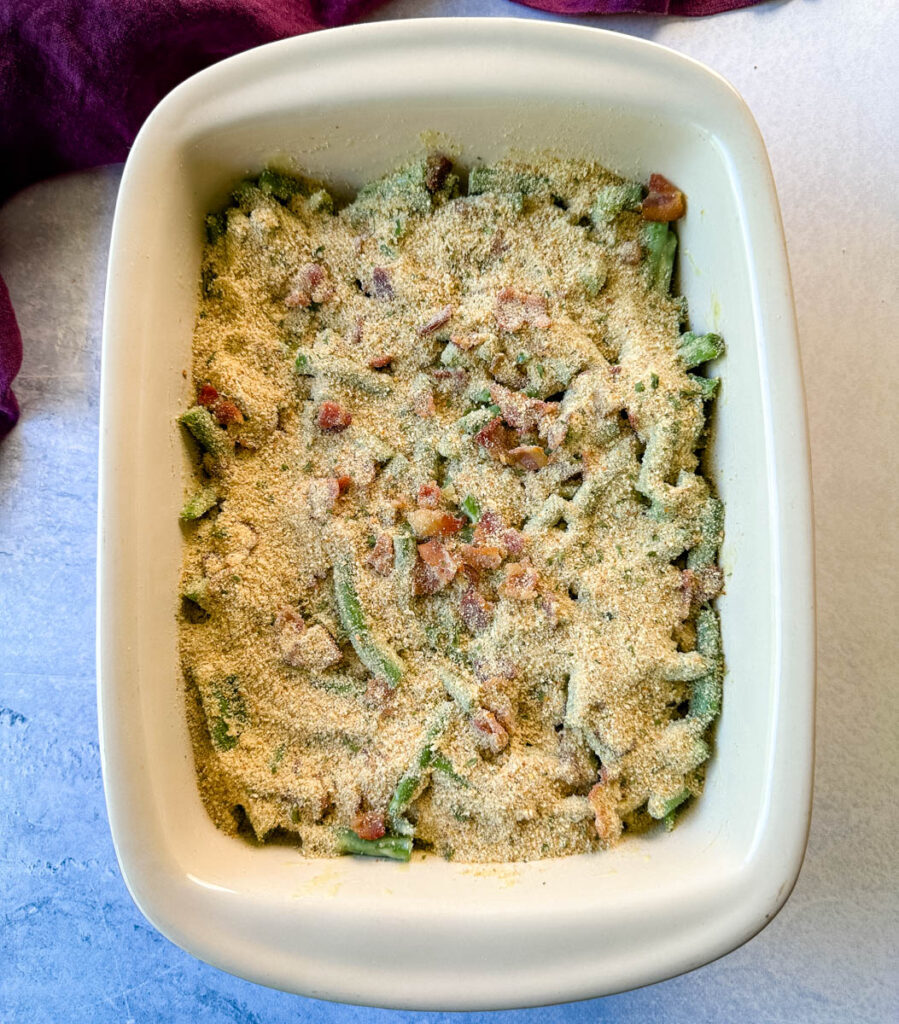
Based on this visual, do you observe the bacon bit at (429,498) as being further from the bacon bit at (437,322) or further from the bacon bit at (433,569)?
the bacon bit at (437,322)

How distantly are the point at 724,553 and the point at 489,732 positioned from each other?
0.26 metres

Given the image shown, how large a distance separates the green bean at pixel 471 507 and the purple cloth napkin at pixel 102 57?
55 cm

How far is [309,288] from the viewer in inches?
29.8

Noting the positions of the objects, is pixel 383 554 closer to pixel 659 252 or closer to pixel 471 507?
pixel 471 507

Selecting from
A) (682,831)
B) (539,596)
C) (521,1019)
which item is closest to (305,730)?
(539,596)

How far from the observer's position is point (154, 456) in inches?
27.0

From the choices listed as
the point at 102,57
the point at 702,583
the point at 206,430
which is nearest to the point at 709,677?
the point at 702,583

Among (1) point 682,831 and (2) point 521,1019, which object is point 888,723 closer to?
(1) point 682,831

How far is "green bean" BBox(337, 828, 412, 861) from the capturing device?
0.70 metres

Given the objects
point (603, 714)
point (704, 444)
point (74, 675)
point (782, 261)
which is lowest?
point (74, 675)

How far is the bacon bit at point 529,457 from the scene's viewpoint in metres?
0.72

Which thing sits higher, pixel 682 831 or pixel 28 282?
pixel 28 282

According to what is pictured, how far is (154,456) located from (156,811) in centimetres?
30

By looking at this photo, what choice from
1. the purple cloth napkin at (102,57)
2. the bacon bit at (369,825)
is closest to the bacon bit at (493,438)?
the bacon bit at (369,825)
